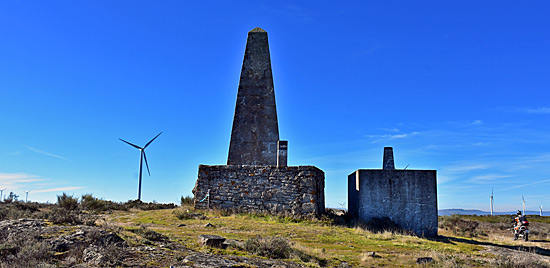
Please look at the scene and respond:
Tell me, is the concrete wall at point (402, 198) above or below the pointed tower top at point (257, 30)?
below

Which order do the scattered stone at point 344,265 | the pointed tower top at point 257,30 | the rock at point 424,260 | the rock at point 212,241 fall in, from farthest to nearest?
the pointed tower top at point 257,30
the rock at point 424,260
the rock at point 212,241
the scattered stone at point 344,265

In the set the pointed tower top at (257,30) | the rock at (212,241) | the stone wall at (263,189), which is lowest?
→ the rock at (212,241)

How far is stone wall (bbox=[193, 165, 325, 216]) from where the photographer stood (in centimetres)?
1559

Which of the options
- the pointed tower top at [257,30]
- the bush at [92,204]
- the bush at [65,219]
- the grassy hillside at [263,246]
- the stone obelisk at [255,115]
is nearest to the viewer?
the grassy hillside at [263,246]

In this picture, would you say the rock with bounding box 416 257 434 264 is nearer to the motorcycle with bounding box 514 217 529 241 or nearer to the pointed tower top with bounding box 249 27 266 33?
the motorcycle with bounding box 514 217 529 241

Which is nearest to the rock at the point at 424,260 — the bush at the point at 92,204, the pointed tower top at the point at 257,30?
the bush at the point at 92,204

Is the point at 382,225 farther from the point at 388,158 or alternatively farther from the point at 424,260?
the point at 424,260

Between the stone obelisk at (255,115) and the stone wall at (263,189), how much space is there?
3.86m

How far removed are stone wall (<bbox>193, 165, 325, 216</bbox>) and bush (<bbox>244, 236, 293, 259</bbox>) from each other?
285 inches

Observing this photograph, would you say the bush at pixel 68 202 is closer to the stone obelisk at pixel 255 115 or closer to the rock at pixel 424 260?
the stone obelisk at pixel 255 115

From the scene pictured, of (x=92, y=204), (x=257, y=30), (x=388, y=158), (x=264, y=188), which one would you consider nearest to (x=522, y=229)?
(x=388, y=158)

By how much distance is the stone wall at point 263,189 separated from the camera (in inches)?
614

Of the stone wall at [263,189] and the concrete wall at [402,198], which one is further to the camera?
the stone wall at [263,189]

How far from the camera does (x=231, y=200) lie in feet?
53.1
